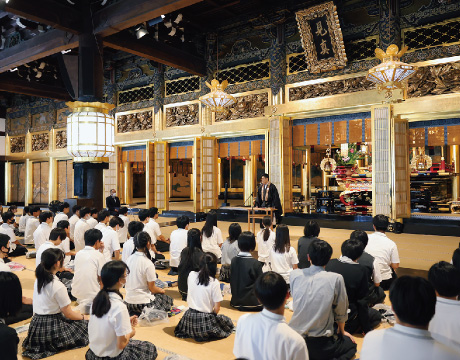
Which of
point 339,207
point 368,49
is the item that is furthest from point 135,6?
point 339,207

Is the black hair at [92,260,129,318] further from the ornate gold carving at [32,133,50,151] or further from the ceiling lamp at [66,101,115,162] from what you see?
the ornate gold carving at [32,133,50,151]

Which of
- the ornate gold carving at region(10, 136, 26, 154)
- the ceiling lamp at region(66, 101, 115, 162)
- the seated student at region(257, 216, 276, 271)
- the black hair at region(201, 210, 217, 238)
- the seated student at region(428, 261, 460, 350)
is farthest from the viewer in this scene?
the ornate gold carving at region(10, 136, 26, 154)

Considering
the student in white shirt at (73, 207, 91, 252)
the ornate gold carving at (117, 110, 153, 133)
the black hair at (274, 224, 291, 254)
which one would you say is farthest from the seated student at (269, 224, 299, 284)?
the ornate gold carving at (117, 110, 153, 133)

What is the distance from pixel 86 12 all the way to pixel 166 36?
277 cm

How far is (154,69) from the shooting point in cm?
1136

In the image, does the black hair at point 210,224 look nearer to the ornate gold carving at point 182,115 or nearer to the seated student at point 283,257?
the seated student at point 283,257

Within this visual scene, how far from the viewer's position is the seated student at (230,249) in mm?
4145

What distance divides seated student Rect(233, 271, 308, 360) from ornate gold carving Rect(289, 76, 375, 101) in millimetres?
7126

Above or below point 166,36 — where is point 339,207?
below

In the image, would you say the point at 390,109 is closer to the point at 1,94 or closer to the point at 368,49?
the point at 368,49

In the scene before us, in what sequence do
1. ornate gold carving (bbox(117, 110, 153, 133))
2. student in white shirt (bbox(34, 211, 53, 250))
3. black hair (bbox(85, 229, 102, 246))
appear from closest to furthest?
black hair (bbox(85, 229, 102, 246))
student in white shirt (bbox(34, 211, 53, 250))
ornate gold carving (bbox(117, 110, 153, 133))

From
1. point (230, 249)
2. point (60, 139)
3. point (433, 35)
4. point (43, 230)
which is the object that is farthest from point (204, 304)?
point (60, 139)

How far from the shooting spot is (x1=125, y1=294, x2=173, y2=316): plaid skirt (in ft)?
10.7

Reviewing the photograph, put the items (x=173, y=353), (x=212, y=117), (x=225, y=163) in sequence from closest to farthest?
(x=173, y=353), (x=212, y=117), (x=225, y=163)
